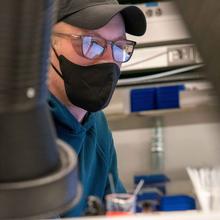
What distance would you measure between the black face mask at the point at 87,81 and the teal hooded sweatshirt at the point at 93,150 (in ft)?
0.21

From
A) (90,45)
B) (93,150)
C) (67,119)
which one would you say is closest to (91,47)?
(90,45)

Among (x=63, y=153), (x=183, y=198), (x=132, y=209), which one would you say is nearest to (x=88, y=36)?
(x=132, y=209)

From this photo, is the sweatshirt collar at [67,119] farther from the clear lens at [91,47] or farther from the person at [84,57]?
the clear lens at [91,47]

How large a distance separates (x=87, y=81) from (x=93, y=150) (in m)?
0.37

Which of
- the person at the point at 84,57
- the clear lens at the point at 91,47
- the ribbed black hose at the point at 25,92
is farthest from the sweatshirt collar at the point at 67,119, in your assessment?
the ribbed black hose at the point at 25,92

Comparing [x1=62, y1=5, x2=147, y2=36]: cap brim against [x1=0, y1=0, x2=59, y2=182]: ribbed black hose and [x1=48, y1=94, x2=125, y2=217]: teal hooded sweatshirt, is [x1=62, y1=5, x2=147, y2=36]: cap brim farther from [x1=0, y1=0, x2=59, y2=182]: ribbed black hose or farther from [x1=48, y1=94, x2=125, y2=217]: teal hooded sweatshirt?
[x1=0, y1=0, x2=59, y2=182]: ribbed black hose

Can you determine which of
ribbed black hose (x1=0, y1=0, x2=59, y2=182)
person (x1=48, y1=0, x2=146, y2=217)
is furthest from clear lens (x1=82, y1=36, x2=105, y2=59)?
ribbed black hose (x1=0, y1=0, x2=59, y2=182)

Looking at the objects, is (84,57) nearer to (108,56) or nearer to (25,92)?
(108,56)

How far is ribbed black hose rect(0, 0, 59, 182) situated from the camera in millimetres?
360

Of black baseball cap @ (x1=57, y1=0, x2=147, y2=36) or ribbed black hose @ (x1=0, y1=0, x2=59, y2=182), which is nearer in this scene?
ribbed black hose @ (x1=0, y1=0, x2=59, y2=182)

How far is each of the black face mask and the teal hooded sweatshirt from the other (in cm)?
6

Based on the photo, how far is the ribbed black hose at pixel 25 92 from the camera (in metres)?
0.36

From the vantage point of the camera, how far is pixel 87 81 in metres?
1.50

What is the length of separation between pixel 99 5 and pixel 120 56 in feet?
0.64
